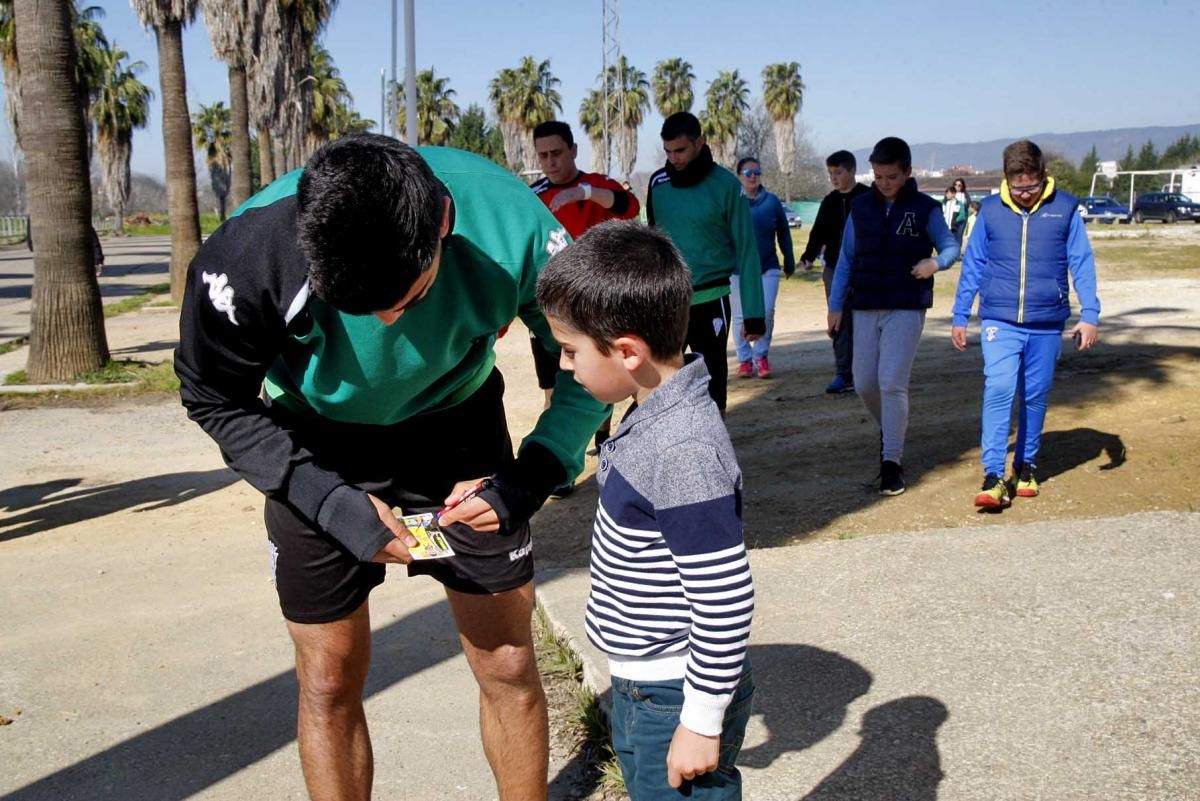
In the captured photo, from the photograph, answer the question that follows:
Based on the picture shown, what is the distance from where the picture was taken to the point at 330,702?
2.79 meters

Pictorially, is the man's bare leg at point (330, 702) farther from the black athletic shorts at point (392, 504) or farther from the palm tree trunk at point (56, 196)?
the palm tree trunk at point (56, 196)

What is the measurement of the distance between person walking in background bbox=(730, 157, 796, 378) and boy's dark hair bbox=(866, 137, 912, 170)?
165 inches

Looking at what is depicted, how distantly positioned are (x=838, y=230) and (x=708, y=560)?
8.26 metres

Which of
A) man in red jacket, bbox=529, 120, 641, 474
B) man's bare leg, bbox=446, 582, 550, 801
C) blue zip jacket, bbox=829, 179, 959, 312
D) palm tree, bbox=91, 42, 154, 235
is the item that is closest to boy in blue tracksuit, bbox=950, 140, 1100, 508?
blue zip jacket, bbox=829, 179, 959, 312

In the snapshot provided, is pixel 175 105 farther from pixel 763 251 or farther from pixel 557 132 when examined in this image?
pixel 557 132

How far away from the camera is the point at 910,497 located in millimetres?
6469

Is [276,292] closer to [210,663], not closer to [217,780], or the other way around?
[217,780]

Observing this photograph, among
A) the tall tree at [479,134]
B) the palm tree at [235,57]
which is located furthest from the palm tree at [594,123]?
the palm tree at [235,57]

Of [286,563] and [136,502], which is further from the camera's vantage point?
[136,502]

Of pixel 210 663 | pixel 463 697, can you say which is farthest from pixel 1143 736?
pixel 210 663

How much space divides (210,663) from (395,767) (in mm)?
1231

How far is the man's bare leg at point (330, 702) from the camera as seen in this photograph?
9.07ft

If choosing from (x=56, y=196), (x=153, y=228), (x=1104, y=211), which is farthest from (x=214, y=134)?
(x=56, y=196)

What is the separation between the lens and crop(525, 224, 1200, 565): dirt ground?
20.1 feet
